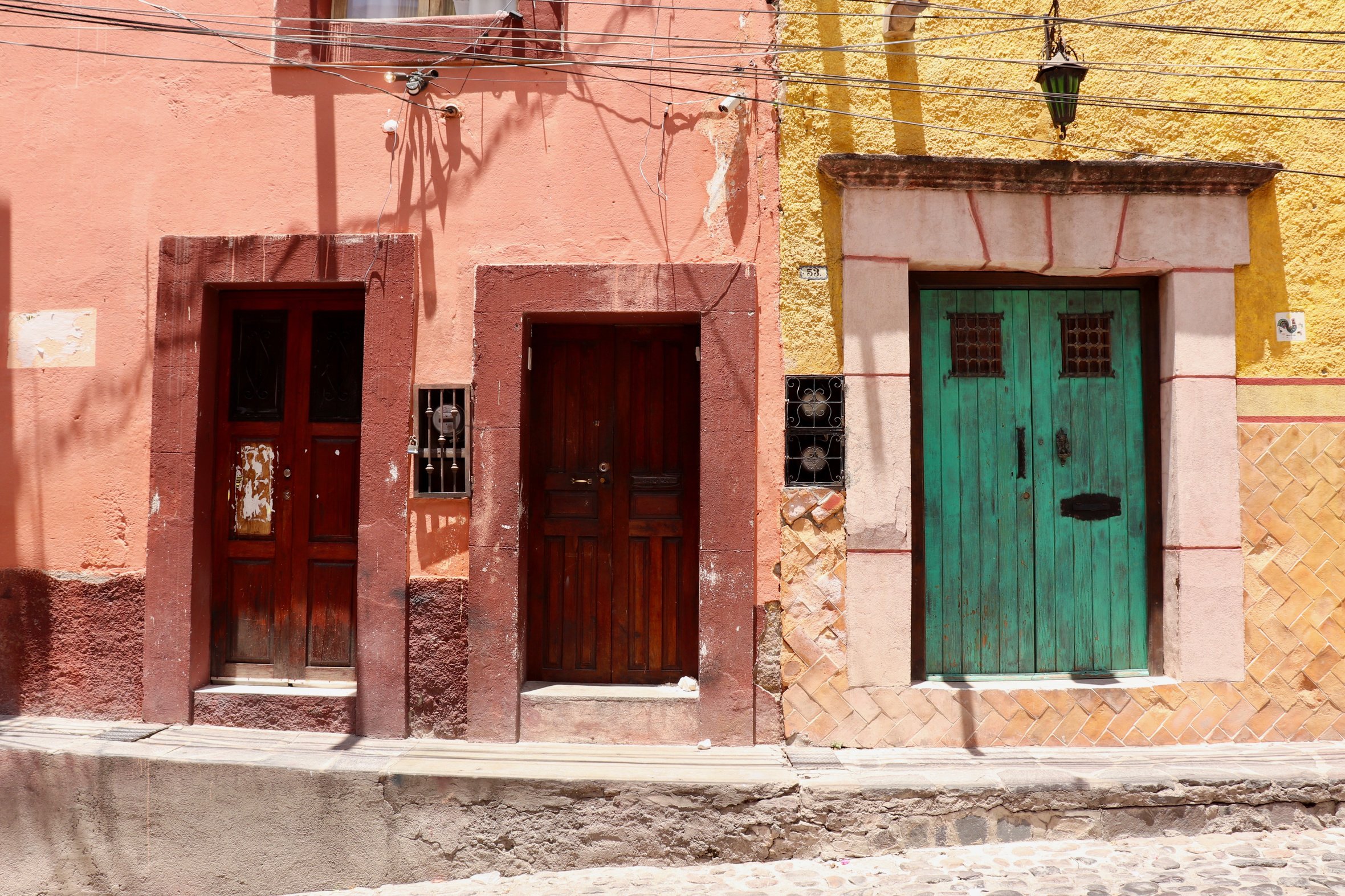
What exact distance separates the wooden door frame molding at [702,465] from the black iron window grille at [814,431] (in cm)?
21

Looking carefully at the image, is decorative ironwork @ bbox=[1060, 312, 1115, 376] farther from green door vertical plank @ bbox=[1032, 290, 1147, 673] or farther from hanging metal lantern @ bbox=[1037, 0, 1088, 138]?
hanging metal lantern @ bbox=[1037, 0, 1088, 138]

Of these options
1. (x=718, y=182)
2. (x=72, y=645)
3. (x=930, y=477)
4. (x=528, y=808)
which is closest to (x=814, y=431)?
(x=930, y=477)

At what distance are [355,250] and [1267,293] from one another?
505cm

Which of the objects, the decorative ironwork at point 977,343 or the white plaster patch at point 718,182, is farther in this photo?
the decorative ironwork at point 977,343

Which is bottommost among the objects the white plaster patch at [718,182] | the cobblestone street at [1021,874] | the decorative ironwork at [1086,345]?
the cobblestone street at [1021,874]

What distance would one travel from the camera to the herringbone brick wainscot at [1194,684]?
15.6ft

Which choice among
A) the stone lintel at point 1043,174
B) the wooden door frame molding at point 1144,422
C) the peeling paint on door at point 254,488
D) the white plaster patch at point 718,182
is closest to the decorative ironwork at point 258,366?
the peeling paint on door at point 254,488

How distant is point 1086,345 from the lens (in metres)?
5.09

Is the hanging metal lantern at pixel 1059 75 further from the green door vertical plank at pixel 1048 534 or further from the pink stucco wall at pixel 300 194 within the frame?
the pink stucco wall at pixel 300 194

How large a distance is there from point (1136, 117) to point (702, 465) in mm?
3110

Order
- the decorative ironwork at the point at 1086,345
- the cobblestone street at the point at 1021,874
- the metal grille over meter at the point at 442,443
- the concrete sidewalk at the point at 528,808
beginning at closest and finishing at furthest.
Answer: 1. the cobblestone street at the point at 1021,874
2. the concrete sidewalk at the point at 528,808
3. the metal grille over meter at the point at 442,443
4. the decorative ironwork at the point at 1086,345

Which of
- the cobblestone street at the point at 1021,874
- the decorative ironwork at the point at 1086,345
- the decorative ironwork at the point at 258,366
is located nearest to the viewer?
the cobblestone street at the point at 1021,874

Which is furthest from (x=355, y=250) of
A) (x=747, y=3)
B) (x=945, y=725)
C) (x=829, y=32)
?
(x=945, y=725)

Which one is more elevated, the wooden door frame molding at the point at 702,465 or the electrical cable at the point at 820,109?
the electrical cable at the point at 820,109
